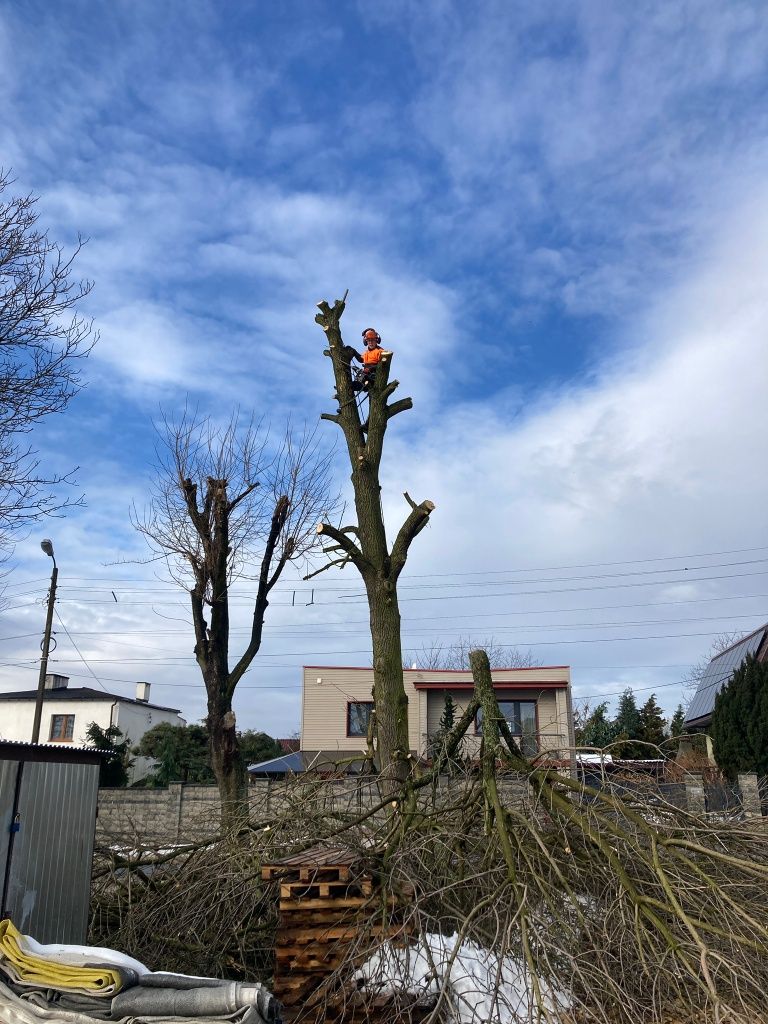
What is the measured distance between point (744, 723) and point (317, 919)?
15.5 meters

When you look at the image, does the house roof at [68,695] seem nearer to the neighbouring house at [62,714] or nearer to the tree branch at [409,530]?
the neighbouring house at [62,714]

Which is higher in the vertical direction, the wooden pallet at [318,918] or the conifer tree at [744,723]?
the conifer tree at [744,723]

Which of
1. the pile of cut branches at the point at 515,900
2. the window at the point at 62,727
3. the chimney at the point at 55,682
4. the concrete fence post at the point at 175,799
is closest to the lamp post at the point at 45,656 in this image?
the concrete fence post at the point at 175,799

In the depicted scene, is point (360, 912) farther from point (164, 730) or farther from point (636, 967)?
point (164, 730)

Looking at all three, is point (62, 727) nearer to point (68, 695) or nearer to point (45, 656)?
point (68, 695)

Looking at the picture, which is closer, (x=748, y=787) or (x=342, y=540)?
(x=342, y=540)

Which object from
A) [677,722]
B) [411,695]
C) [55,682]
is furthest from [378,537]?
[55,682]

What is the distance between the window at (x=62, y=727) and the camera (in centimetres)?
3691

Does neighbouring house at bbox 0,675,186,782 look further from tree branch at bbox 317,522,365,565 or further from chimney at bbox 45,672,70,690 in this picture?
tree branch at bbox 317,522,365,565

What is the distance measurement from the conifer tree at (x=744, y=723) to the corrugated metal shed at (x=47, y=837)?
604 inches

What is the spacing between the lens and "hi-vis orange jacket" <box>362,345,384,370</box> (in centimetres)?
975

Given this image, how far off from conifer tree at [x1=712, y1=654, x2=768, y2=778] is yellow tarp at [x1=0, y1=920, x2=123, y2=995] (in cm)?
1677

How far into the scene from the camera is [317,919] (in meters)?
5.43

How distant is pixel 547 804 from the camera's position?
5547mm
